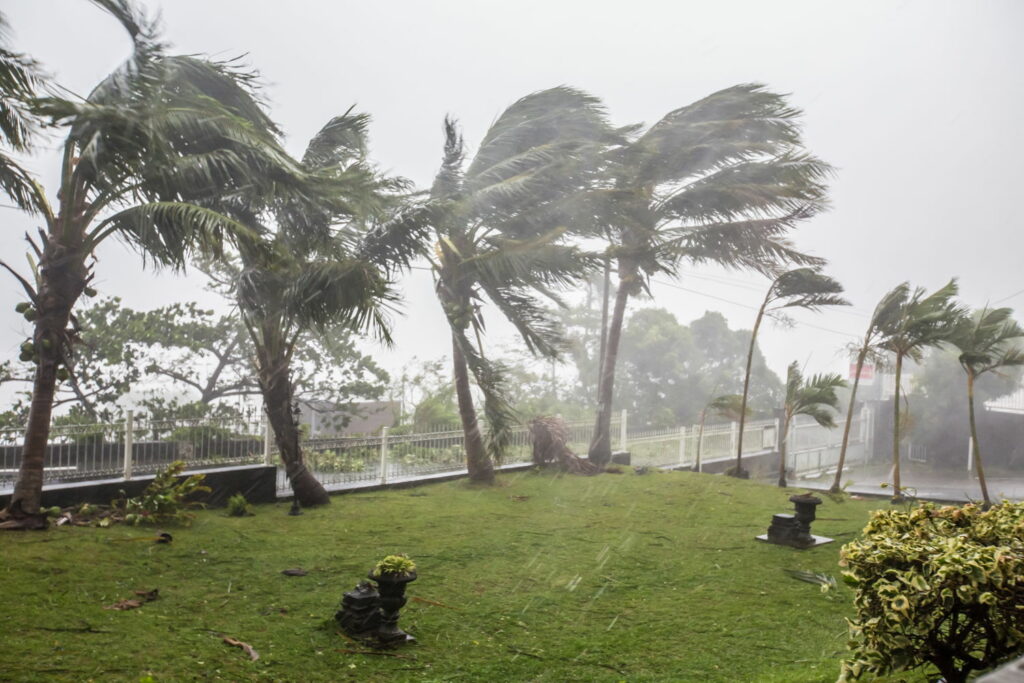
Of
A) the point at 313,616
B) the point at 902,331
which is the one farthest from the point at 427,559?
the point at 902,331

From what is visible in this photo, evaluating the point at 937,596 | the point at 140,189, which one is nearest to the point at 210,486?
the point at 140,189

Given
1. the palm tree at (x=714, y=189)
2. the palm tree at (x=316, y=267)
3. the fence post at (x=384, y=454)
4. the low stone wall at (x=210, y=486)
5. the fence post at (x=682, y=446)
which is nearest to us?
the low stone wall at (x=210, y=486)

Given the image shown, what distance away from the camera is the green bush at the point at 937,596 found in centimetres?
225

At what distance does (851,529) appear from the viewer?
681cm

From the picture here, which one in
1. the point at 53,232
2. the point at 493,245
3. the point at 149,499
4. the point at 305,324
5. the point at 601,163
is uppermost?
the point at 601,163

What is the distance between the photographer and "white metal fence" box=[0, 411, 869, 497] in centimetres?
629

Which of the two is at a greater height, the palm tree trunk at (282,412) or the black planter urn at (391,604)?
the palm tree trunk at (282,412)

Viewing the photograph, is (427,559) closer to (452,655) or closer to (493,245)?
(452,655)

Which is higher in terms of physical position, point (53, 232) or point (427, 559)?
point (53, 232)

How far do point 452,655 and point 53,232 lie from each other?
454 cm

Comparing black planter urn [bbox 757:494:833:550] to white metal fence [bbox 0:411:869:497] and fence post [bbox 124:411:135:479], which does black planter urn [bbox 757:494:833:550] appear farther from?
fence post [bbox 124:411:135:479]

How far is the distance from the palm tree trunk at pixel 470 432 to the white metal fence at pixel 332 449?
21.0 inches

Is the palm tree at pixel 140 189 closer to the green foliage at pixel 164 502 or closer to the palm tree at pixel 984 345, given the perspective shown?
the green foliage at pixel 164 502

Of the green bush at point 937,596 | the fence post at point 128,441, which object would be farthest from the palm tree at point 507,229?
the green bush at point 937,596
